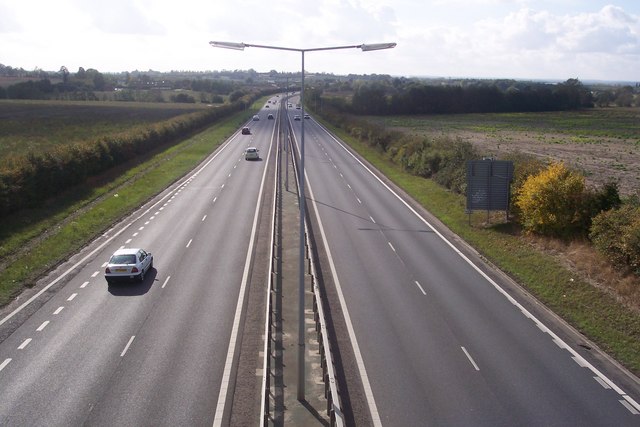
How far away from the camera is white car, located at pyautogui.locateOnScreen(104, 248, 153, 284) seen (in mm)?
24266

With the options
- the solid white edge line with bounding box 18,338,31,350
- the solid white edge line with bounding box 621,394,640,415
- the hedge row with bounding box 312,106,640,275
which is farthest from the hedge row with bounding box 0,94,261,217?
the solid white edge line with bounding box 621,394,640,415

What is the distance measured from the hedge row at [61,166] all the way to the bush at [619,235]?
32.1 metres

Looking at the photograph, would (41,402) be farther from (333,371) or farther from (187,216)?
(187,216)

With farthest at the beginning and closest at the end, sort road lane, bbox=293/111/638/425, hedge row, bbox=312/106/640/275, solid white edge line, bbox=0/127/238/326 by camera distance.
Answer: hedge row, bbox=312/106/640/275 < solid white edge line, bbox=0/127/238/326 < road lane, bbox=293/111/638/425

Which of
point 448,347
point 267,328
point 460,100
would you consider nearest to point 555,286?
point 448,347

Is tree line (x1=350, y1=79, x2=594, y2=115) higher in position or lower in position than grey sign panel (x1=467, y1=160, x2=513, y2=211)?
higher

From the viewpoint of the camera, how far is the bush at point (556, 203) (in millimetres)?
30641

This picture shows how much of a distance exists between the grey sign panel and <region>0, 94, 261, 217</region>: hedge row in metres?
27.5

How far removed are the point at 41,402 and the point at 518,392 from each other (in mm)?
13319

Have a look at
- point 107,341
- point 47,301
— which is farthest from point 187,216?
point 107,341

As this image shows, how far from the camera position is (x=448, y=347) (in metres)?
19.5

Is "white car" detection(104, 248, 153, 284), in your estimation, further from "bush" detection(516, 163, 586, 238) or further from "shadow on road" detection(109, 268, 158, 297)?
"bush" detection(516, 163, 586, 238)

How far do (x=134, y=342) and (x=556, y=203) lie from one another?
74.2 feet

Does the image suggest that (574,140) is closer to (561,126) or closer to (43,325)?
(561,126)
